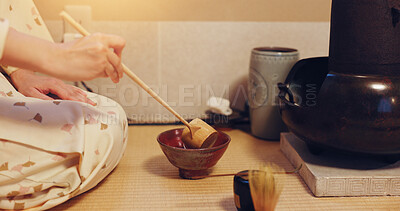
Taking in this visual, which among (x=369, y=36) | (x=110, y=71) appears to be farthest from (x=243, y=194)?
(x=369, y=36)

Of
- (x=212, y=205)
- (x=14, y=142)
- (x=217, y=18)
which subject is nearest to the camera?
(x=14, y=142)

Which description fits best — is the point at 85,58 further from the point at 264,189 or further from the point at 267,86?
the point at 267,86

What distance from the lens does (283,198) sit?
45.5 inches

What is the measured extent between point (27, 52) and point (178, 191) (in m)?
0.57

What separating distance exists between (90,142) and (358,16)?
2.64 ft

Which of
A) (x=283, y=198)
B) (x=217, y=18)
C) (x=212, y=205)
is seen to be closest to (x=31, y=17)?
(x=217, y=18)

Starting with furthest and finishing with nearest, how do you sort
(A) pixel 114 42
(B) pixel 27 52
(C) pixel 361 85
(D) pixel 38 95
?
(D) pixel 38 95 → (C) pixel 361 85 → (A) pixel 114 42 → (B) pixel 27 52

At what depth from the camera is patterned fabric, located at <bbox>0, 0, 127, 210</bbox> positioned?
101 centimetres

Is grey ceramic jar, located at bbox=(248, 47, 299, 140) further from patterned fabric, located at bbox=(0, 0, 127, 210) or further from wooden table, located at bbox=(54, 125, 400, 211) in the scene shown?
patterned fabric, located at bbox=(0, 0, 127, 210)

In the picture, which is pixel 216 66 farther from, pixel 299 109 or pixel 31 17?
pixel 31 17

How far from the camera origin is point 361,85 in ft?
3.66

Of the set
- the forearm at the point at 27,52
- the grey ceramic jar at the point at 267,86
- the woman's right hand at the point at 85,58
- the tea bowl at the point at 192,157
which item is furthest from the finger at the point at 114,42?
the grey ceramic jar at the point at 267,86

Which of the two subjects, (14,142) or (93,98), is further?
(93,98)

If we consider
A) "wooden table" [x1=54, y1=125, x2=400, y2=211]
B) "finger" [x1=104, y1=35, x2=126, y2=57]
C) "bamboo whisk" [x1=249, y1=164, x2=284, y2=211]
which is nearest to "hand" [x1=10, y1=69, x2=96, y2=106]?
"wooden table" [x1=54, y1=125, x2=400, y2=211]
